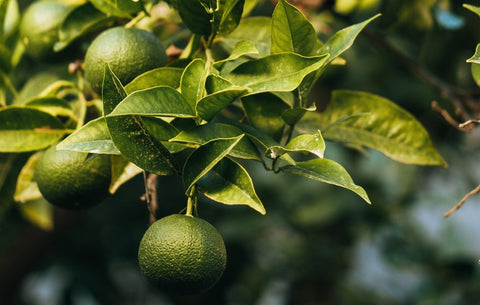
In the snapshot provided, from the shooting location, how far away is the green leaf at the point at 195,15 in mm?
764

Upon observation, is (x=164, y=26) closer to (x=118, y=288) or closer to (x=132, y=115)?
(x=132, y=115)

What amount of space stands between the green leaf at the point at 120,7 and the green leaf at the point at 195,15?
0.28 ft

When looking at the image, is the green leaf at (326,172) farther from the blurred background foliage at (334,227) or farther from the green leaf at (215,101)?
the blurred background foliage at (334,227)

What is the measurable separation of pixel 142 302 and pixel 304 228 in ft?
4.04

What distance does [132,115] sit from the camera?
0.67m

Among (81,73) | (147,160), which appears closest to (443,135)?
(81,73)

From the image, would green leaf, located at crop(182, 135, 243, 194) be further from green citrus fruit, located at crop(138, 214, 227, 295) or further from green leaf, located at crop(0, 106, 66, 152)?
green leaf, located at crop(0, 106, 66, 152)

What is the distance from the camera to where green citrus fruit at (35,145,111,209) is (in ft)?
2.75

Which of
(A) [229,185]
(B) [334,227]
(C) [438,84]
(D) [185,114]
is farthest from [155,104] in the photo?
(B) [334,227]

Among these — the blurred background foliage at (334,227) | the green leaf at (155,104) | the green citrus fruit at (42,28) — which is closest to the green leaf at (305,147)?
the green leaf at (155,104)

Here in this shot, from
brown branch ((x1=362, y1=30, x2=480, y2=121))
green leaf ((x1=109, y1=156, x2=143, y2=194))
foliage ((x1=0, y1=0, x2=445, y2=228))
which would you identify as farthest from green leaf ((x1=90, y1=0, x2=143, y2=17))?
brown branch ((x1=362, y1=30, x2=480, y2=121))

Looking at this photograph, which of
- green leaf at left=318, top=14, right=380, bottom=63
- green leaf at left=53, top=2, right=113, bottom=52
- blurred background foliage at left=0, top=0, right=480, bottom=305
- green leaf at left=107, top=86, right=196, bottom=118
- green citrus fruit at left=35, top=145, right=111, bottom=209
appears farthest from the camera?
blurred background foliage at left=0, top=0, right=480, bottom=305

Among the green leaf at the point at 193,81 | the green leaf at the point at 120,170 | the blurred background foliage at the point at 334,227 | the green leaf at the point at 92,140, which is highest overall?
the green leaf at the point at 193,81

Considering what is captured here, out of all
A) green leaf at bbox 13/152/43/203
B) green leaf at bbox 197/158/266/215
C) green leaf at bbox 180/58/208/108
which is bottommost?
green leaf at bbox 13/152/43/203
